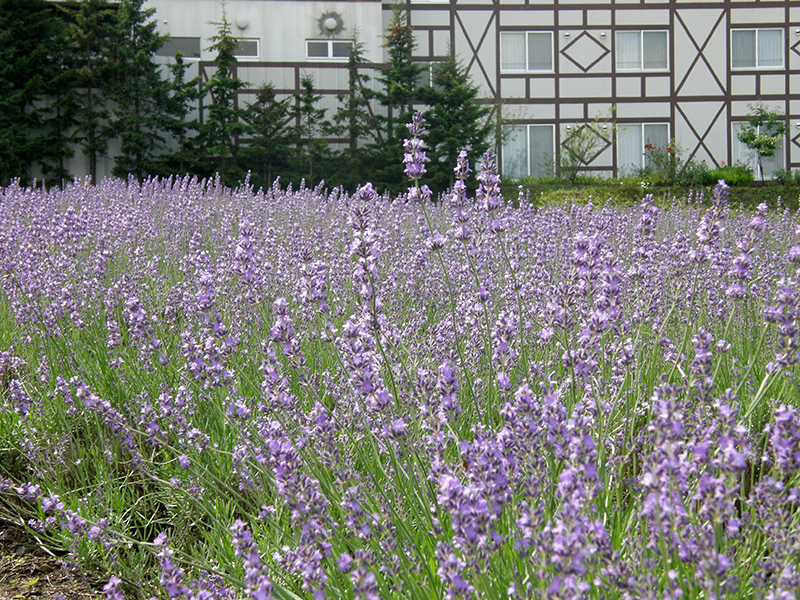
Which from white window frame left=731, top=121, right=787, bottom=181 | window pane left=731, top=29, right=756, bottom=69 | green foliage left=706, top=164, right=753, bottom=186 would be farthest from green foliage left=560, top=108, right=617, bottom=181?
window pane left=731, top=29, right=756, bottom=69

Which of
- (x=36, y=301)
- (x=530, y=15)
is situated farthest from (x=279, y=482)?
(x=530, y=15)

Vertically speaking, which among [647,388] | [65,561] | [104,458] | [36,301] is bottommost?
[65,561]

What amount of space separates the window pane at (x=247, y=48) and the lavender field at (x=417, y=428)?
1441 cm

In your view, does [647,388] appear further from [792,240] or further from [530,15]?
[530,15]

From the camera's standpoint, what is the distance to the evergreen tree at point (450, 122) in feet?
50.8

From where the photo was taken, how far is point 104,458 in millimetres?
2410

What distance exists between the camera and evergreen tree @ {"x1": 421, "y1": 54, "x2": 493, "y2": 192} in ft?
50.8

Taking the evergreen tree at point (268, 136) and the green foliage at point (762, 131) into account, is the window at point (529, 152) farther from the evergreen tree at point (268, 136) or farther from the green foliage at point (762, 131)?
the evergreen tree at point (268, 136)

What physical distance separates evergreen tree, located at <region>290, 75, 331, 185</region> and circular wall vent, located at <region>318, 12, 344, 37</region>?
1.70 meters

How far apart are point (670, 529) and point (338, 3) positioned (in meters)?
18.1

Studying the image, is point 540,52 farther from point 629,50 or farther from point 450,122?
point 450,122

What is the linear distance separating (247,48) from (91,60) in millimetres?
3792

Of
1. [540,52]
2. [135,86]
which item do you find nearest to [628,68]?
[540,52]

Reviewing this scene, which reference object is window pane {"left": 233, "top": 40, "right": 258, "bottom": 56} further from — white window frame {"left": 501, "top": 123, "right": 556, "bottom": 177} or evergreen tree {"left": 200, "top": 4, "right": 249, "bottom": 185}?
white window frame {"left": 501, "top": 123, "right": 556, "bottom": 177}
